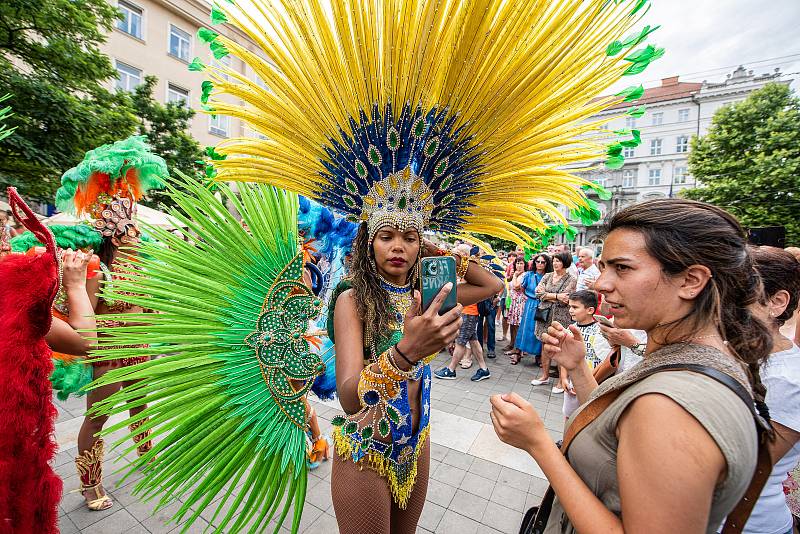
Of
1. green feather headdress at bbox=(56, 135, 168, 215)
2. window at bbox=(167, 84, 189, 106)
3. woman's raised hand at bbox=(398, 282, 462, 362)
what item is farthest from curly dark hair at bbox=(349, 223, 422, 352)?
window at bbox=(167, 84, 189, 106)

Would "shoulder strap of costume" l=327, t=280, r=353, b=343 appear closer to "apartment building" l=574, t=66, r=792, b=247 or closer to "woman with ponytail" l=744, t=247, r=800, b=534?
"woman with ponytail" l=744, t=247, r=800, b=534

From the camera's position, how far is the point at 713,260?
1017 mm

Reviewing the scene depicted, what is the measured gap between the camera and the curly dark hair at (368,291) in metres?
1.58

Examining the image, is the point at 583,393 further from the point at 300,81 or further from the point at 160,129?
the point at 160,129

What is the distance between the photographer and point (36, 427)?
113 cm

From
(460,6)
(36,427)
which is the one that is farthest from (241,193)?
(460,6)

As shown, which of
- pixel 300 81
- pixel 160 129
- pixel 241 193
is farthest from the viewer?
pixel 160 129

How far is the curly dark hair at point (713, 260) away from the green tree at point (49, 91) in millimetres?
8382

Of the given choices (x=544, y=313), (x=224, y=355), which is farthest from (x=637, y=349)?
(x=544, y=313)

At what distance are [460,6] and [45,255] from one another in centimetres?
173

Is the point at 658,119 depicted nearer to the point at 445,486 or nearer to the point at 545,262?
the point at 545,262

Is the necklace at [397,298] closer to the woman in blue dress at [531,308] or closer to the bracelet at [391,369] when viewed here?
the bracelet at [391,369]

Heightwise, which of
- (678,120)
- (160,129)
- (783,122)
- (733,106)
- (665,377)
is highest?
(678,120)

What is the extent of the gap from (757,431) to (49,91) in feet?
32.5
